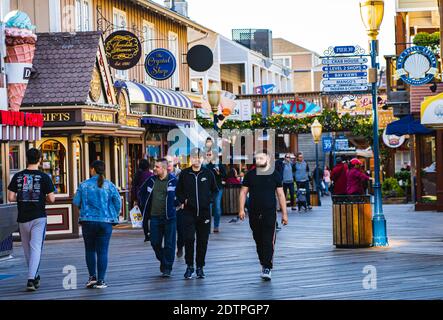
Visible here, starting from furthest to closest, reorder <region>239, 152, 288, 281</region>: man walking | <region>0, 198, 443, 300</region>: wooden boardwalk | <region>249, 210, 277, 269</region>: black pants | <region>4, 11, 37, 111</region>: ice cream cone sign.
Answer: <region>4, 11, 37, 111</region>: ice cream cone sign → <region>239, 152, 288, 281</region>: man walking → <region>249, 210, 277, 269</region>: black pants → <region>0, 198, 443, 300</region>: wooden boardwalk

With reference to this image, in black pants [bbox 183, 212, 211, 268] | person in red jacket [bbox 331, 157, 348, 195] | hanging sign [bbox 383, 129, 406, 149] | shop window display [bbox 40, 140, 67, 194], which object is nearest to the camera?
black pants [bbox 183, 212, 211, 268]

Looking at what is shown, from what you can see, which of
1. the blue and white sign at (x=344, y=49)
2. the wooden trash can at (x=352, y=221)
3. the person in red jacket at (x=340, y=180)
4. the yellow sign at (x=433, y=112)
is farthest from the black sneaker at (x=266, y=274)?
the person in red jacket at (x=340, y=180)

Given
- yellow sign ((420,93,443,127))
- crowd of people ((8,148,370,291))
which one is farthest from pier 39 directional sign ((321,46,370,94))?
crowd of people ((8,148,370,291))

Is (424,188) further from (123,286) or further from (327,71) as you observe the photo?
(123,286)

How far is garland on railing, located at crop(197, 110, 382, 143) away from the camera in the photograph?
44.0 m

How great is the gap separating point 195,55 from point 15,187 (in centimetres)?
2141

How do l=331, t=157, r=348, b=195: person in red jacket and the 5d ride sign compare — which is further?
the 5d ride sign

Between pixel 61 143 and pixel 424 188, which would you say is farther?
pixel 424 188

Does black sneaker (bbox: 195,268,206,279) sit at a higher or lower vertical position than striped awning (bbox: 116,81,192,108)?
lower

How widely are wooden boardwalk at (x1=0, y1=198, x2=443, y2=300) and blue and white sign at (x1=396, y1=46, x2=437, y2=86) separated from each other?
251 inches

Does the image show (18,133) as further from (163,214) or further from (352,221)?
(352,221)

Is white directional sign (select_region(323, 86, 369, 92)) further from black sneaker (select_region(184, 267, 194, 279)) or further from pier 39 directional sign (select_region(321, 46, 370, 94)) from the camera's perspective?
black sneaker (select_region(184, 267, 194, 279))
